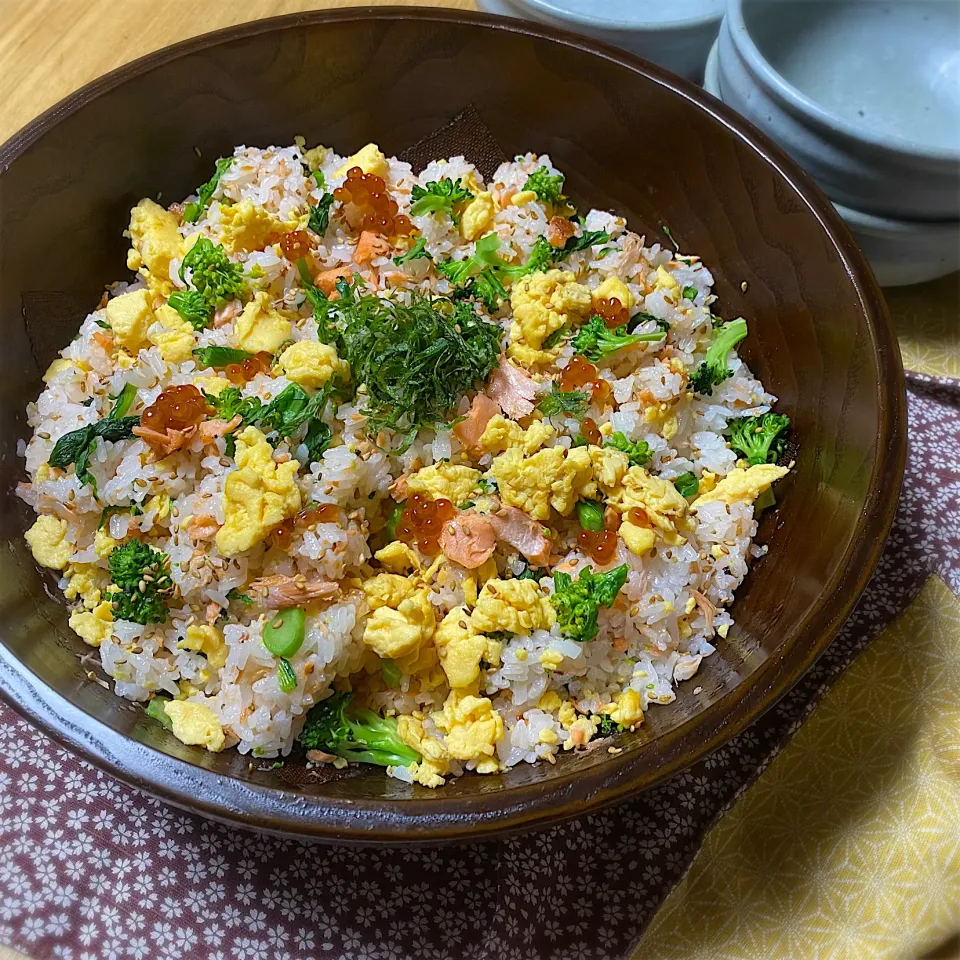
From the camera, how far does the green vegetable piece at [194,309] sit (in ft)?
8.80

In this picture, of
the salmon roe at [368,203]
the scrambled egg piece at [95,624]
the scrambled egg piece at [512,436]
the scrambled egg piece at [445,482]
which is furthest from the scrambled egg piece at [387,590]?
the salmon roe at [368,203]

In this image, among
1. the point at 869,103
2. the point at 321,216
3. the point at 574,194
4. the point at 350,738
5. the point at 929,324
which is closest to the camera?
the point at 350,738

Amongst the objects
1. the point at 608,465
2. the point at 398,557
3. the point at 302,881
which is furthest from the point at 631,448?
the point at 302,881

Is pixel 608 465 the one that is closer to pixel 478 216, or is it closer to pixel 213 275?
pixel 478 216

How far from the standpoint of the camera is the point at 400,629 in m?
2.20

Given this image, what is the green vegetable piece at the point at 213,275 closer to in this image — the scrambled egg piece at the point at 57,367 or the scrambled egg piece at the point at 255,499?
the scrambled egg piece at the point at 57,367

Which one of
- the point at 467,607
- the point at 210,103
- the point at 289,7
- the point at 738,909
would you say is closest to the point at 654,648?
the point at 467,607

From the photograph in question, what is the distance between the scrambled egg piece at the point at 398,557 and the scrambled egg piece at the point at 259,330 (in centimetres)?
74

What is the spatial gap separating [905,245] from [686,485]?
1489mm

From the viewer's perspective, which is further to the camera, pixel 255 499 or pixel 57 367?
pixel 57 367

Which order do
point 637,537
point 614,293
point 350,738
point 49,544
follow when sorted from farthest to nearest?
point 614,293 → point 49,544 → point 637,537 → point 350,738

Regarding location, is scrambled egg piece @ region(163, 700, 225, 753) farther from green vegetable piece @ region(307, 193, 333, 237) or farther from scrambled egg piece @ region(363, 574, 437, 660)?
green vegetable piece @ region(307, 193, 333, 237)

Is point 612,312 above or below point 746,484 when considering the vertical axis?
above

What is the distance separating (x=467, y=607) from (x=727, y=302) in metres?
1.45
